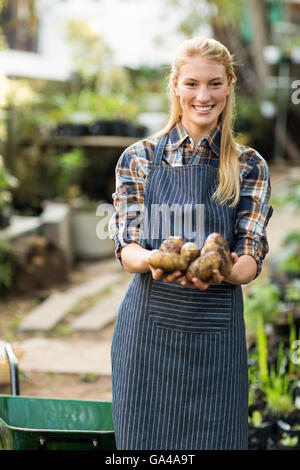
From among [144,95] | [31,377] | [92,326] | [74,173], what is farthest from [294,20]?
[31,377]

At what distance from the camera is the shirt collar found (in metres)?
1.83

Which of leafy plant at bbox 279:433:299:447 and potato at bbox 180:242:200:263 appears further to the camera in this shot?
leafy plant at bbox 279:433:299:447

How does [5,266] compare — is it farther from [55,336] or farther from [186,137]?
[186,137]

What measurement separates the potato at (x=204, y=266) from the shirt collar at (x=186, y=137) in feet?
1.34

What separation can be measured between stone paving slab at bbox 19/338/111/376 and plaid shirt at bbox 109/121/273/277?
6.84ft

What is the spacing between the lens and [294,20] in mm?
12664

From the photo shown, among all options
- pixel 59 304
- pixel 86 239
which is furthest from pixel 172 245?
pixel 86 239

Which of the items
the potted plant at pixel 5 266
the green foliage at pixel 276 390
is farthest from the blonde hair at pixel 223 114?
the potted plant at pixel 5 266

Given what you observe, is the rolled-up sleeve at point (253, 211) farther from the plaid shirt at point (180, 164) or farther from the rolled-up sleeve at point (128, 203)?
the rolled-up sleeve at point (128, 203)

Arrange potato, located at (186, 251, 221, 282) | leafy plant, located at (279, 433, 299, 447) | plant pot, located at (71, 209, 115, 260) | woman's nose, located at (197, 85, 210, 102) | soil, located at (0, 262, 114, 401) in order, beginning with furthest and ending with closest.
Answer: plant pot, located at (71, 209, 115, 260), soil, located at (0, 262, 114, 401), leafy plant, located at (279, 433, 299, 447), woman's nose, located at (197, 85, 210, 102), potato, located at (186, 251, 221, 282)

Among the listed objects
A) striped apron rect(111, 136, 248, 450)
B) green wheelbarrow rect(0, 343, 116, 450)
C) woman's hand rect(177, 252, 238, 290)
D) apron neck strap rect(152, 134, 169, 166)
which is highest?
apron neck strap rect(152, 134, 169, 166)

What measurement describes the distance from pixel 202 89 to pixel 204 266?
0.51 metres

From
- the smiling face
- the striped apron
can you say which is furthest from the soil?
the smiling face

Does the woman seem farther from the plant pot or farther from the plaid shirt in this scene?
the plant pot
